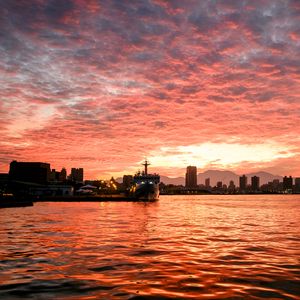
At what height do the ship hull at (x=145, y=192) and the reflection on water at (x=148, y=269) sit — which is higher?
the ship hull at (x=145, y=192)

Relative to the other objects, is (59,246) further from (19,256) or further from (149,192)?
(149,192)

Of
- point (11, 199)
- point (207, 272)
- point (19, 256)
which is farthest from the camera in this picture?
point (11, 199)

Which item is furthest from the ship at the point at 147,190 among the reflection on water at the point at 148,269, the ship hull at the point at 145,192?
the reflection on water at the point at 148,269

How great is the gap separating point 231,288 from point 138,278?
3.63 m

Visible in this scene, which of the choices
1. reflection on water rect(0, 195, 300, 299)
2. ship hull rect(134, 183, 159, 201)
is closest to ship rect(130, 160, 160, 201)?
ship hull rect(134, 183, 159, 201)

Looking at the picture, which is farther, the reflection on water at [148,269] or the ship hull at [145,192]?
the ship hull at [145,192]

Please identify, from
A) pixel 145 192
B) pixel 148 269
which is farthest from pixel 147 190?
pixel 148 269

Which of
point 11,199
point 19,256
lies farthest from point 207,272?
point 11,199

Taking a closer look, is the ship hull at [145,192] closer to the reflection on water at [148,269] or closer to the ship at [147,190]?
the ship at [147,190]

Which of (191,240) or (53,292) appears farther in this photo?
(191,240)

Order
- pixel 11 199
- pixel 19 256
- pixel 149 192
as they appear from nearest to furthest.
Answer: pixel 19 256 < pixel 11 199 < pixel 149 192

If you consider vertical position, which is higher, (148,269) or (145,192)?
(145,192)

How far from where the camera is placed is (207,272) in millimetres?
15016

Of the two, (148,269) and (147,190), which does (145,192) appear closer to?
(147,190)
